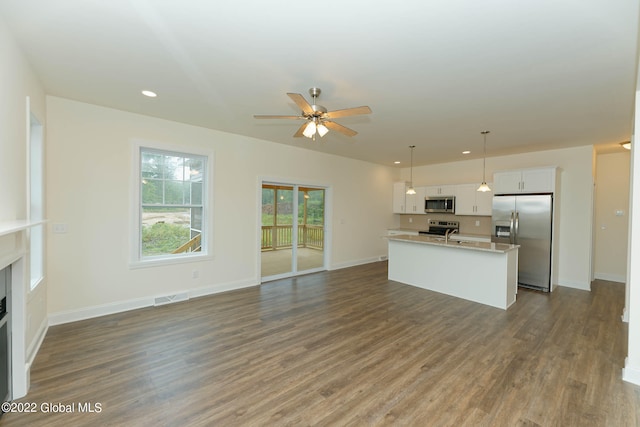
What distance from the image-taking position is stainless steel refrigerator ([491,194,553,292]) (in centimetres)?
498

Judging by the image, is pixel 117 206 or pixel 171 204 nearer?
pixel 117 206

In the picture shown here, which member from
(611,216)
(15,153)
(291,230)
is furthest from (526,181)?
(15,153)

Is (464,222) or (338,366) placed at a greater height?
(464,222)

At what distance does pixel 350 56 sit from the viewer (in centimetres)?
229

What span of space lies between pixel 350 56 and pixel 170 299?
4.10 meters

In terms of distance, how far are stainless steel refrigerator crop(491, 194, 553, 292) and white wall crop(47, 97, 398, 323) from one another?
12.6 feet

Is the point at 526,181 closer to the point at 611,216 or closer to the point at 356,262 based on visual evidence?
the point at 611,216

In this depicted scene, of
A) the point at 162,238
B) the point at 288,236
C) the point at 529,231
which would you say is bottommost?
the point at 288,236

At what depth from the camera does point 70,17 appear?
1890 millimetres

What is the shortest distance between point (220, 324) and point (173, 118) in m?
3.02

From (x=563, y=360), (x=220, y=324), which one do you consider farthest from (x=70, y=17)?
(x=563, y=360)

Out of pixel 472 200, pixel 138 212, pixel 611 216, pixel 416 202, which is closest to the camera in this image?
pixel 138 212

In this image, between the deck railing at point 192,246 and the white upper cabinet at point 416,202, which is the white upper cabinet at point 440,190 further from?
the deck railing at point 192,246

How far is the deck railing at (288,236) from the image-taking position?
5.67m
